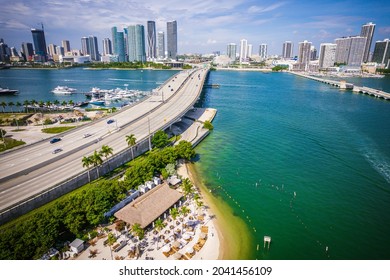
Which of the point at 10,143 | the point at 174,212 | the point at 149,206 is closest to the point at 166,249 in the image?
the point at 174,212

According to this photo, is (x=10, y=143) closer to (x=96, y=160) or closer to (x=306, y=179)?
(x=96, y=160)

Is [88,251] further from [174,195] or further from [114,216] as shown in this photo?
[174,195]

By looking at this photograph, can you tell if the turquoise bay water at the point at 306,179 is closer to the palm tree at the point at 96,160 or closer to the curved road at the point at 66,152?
the curved road at the point at 66,152

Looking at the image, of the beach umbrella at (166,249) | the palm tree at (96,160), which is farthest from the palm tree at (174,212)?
the palm tree at (96,160)

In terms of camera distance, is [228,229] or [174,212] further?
[228,229]

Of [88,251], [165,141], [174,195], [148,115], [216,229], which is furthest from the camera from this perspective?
[148,115]

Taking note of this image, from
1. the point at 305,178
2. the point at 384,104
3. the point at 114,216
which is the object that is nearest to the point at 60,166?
the point at 114,216

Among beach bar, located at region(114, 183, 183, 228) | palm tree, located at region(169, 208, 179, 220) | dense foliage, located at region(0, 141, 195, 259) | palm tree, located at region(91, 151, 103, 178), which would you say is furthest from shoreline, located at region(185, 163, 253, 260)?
palm tree, located at region(91, 151, 103, 178)
